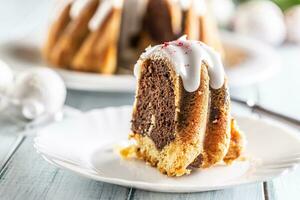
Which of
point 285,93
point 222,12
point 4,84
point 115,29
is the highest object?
point 4,84

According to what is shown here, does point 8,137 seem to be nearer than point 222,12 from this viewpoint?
Yes

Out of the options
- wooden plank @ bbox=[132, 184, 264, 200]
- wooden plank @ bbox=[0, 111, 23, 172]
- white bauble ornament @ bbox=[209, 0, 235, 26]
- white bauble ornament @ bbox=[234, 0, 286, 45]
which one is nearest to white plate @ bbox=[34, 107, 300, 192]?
wooden plank @ bbox=[132, 184, 264, 200]

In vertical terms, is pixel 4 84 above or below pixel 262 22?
above

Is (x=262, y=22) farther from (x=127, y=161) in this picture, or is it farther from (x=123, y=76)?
(x=127, y=161)

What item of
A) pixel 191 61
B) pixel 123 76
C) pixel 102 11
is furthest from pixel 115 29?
pixel 191 61

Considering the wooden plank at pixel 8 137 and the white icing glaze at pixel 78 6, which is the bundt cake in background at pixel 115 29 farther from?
the wooden plank at pixel 8 137

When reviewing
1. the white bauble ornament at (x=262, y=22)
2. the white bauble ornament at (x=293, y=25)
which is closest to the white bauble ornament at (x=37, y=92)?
the white bauble ornament at (x=262, y=22)

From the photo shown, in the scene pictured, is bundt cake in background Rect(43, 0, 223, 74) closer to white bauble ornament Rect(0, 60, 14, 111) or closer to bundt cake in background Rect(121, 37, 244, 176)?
white bauble ornament Rect(0, 60, 14, 111)

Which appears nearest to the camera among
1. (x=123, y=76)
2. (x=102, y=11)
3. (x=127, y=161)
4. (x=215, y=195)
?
(x=215, y=195)
